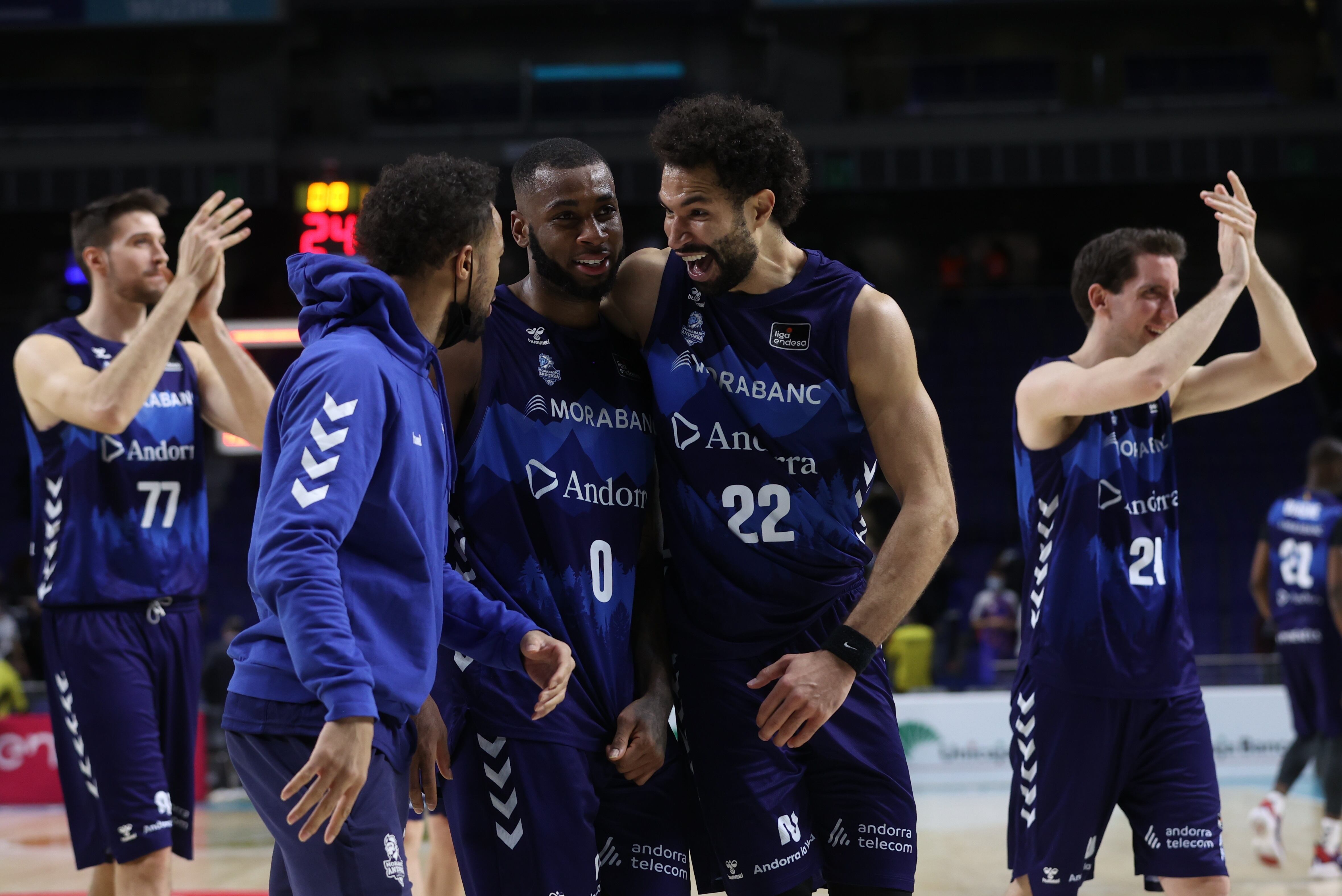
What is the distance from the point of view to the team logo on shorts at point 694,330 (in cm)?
293

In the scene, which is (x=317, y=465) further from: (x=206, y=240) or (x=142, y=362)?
(x=142, y=362)

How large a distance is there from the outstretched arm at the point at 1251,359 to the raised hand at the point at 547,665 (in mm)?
2290

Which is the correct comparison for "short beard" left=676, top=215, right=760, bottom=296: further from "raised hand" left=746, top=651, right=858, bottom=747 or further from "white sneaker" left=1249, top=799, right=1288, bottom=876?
"white sneaker" left=1249, top=799, right=1288, bottom=876

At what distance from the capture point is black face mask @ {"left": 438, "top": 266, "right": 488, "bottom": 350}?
261cm

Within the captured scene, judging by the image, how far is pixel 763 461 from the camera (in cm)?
288

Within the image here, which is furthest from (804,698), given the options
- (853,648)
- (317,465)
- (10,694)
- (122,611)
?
(10,694)

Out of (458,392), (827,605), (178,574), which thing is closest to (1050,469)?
(827,605)

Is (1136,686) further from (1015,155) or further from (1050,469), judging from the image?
(1015,155)

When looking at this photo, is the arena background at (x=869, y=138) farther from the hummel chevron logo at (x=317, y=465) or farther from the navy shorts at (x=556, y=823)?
the hummel chevron logo at (x=317, y=465)

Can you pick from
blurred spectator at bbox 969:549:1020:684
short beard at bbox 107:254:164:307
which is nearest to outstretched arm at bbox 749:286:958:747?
short beard at bbox 107:254:164:307

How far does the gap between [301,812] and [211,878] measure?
15.6 feet

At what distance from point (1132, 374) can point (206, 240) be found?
9.06 feet

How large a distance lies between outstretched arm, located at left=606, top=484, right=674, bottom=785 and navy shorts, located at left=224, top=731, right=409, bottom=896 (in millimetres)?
581

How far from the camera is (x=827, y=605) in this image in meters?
2.92
